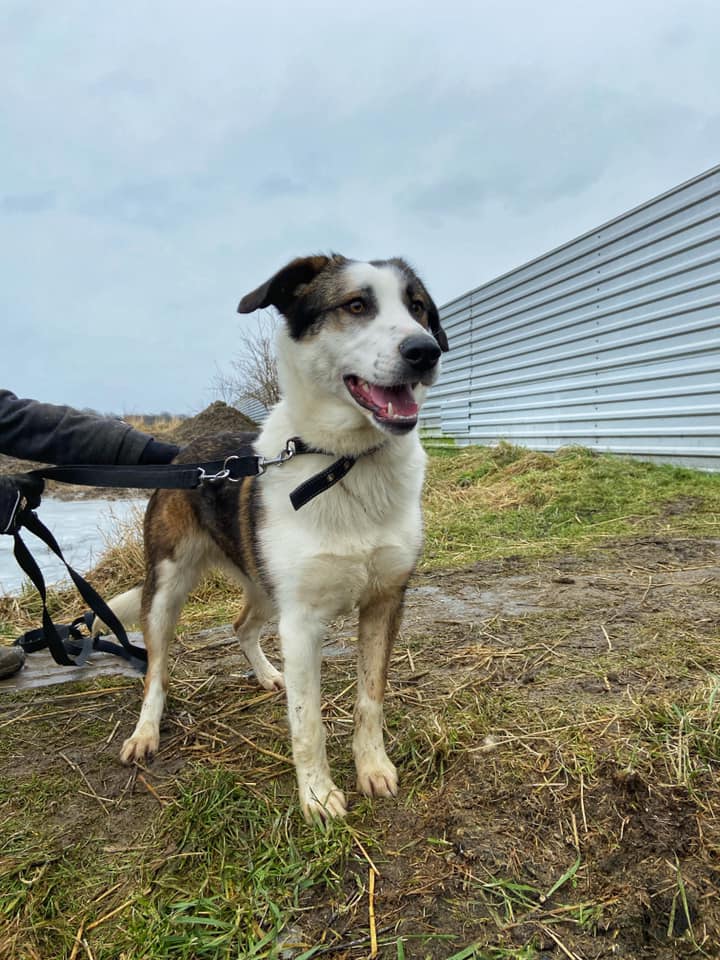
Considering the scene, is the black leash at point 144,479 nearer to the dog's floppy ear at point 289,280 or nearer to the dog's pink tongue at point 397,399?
the dog's pink tongue at point 397,399

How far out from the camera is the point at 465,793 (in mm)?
1856

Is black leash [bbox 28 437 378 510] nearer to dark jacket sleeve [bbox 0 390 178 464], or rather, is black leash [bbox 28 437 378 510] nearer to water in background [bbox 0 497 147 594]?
dark jacket sleeve [bbox 0 390 178 464]

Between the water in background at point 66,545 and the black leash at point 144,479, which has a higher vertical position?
the black leash at point 144,479

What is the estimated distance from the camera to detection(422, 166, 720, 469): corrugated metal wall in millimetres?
6707

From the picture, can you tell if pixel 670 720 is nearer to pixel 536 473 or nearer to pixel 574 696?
pixel 574 696

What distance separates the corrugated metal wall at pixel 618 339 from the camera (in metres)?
6.71

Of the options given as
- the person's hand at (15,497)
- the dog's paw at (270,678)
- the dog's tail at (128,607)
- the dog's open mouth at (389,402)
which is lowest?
the dog's paw at (270,678)

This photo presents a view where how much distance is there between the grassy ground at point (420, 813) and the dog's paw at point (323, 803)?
1.7 inches

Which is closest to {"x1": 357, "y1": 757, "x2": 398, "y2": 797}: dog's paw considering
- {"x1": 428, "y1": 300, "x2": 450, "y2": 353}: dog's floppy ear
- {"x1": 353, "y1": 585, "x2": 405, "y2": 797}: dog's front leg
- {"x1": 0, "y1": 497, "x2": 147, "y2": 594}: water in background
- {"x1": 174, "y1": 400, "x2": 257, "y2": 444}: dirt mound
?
{"x1": 353, "y1": 585, "x2": 405, "y2": 797}: dog's front leg

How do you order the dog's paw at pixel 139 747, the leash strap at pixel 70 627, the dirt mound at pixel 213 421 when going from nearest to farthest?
the dog's paw at pixel 139 747
the leash strap at pixel 70 627
the dirt mound at pixel 213 421

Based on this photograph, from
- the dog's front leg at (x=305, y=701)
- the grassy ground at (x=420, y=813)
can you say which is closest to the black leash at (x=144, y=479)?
the grassy ground at (x=420, y=813)

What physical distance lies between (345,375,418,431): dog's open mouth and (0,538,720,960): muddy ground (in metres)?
1.06

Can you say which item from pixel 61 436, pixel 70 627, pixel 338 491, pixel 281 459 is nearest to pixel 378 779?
pixel 338 491

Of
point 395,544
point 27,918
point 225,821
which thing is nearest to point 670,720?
point 395,544
